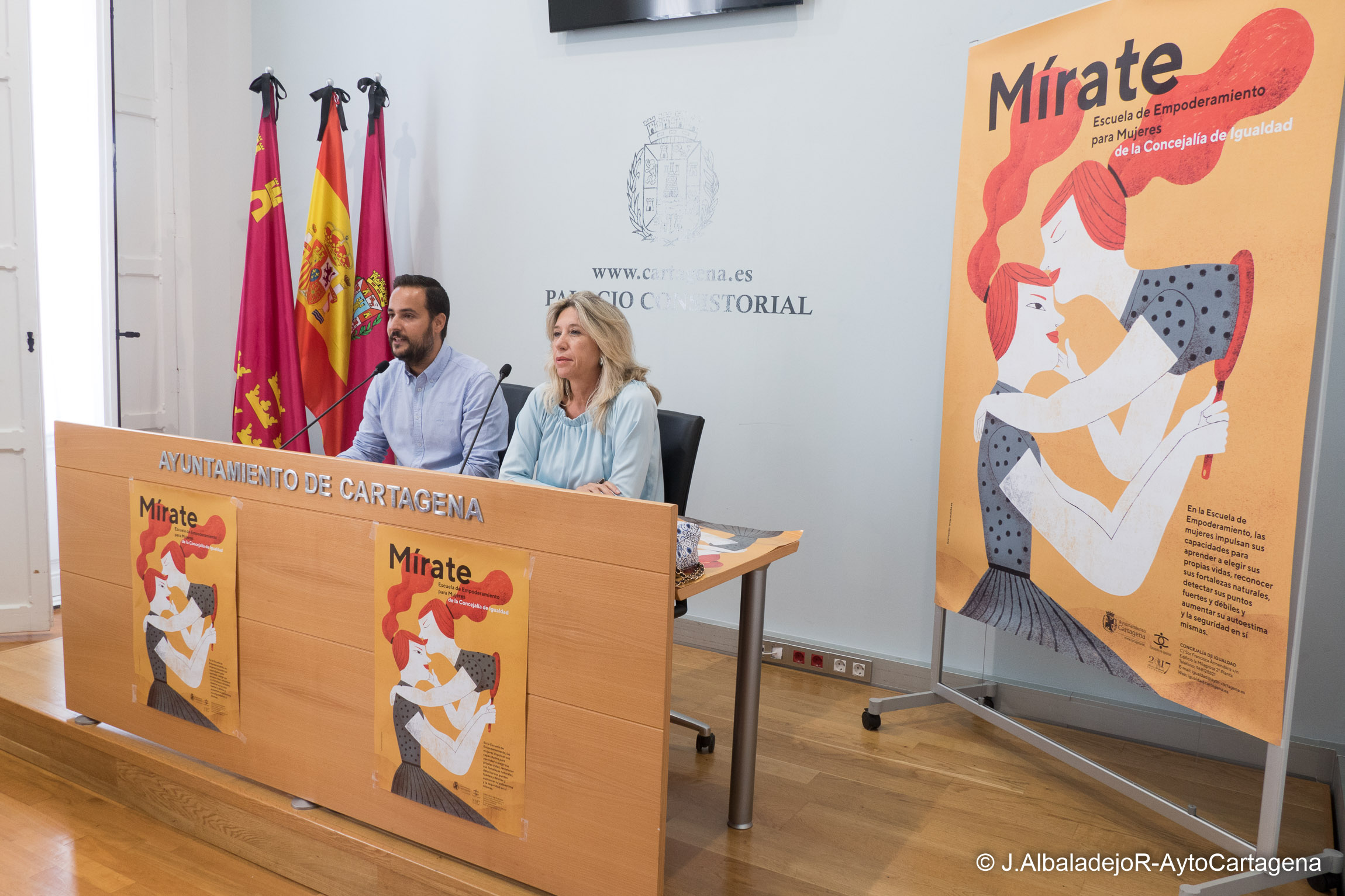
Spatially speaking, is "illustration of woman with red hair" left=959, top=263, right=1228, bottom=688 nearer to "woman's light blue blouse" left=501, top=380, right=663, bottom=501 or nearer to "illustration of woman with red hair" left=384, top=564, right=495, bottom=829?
"woman's light blue blouse" left=501, top=380, right=663, bottom=501

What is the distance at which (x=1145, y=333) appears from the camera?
1.97 metres

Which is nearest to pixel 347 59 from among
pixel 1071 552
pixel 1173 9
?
pixel 1173 9

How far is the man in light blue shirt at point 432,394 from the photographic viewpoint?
8.84 feet

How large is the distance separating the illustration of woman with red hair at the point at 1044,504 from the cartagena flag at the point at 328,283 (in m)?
2.46

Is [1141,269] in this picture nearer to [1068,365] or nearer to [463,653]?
[1068,365]

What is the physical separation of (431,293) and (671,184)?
94 cm

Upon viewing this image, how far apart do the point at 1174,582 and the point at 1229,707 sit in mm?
266

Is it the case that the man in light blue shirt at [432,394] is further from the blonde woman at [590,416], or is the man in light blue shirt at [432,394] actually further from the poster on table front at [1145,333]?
the poster on table front at [1145,333]

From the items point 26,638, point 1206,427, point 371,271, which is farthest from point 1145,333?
point 26,638

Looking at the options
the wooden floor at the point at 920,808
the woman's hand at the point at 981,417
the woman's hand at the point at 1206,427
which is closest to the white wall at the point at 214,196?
the wooden floor at the point at 920,808

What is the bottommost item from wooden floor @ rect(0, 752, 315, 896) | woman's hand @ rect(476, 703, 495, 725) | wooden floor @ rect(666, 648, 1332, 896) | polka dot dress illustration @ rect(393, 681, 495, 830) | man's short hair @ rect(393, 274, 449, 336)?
wooden floor @ rect(0, 752, 315, 896)

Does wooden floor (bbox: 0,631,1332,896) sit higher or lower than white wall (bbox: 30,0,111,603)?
lower

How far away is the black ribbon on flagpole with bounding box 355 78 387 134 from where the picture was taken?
3.55 meters

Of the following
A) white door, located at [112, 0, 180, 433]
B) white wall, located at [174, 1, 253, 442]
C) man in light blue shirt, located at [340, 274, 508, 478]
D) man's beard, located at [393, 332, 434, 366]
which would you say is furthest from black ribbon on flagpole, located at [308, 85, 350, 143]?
man's beard, located at [393, 332, 434, 366]
